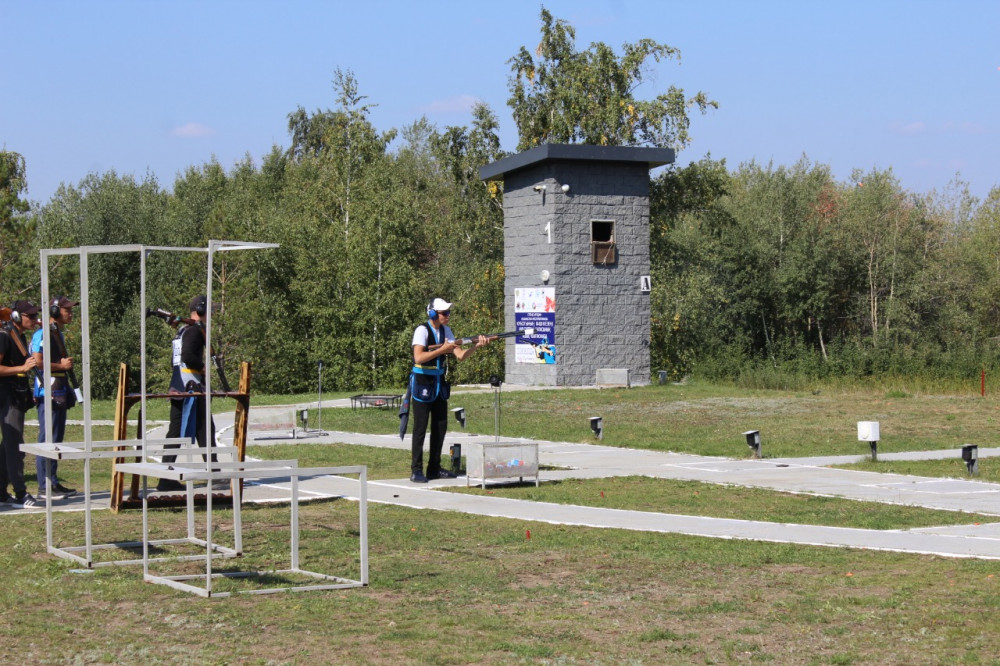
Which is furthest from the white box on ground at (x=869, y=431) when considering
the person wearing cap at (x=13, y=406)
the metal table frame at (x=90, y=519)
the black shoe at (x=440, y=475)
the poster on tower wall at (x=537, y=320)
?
the poster on tower wall at (x=537, y=320)

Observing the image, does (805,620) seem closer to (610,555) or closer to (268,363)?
(610,555)

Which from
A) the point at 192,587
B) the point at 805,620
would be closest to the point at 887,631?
the point at 805,620

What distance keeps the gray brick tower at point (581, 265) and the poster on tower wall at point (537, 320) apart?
0.03 metres

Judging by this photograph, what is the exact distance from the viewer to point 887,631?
264 inches

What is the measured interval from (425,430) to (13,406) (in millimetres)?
4340

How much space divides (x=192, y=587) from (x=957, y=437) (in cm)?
1592

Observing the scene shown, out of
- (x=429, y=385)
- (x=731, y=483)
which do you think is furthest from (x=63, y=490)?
(x=731, y=483)

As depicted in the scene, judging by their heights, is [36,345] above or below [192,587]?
above

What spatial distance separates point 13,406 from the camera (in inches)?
499

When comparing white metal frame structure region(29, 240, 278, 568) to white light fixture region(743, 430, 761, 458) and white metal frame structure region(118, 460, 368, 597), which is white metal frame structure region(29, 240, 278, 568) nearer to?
white metal frame structure region(118, 460, 368, 597)

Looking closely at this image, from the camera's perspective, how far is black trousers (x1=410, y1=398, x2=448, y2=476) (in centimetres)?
1440

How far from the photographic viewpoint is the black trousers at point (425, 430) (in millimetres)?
14398

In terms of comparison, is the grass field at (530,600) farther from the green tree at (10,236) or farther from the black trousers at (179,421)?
the green tree at (10,236)

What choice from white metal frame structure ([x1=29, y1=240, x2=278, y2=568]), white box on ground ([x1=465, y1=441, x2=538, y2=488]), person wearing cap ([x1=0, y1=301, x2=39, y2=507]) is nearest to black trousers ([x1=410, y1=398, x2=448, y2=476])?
white box on ground ([x1=465, y1=441, x2=538, y2=488])
